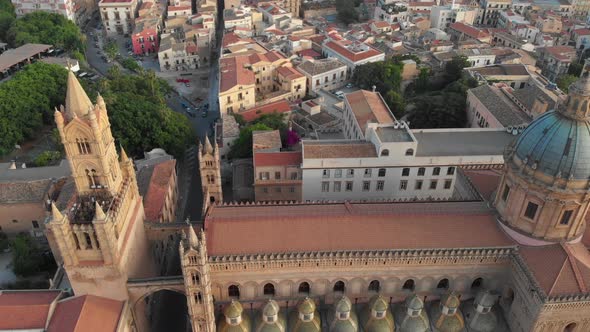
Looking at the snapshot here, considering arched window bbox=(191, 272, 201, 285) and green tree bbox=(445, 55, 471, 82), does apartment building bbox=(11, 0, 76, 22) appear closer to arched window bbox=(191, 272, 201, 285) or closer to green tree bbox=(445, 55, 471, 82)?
green tree bbox=(445, 55, 471, 82)

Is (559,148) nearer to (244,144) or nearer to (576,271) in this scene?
(576,271)

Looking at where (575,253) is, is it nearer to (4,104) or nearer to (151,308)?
(151,308)

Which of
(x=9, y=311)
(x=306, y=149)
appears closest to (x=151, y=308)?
(x=9, y=311)

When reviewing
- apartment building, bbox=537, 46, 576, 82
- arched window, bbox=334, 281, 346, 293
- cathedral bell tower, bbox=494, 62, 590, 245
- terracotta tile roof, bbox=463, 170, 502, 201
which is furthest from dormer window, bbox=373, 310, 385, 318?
apartment building, bbox=537, 46, 576, 82

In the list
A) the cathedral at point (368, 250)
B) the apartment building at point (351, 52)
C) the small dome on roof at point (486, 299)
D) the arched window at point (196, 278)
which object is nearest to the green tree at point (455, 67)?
the apartment building at point (351, 52)

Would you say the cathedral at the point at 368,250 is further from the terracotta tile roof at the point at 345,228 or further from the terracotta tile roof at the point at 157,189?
the terracotta tile roof at the point at 157,189

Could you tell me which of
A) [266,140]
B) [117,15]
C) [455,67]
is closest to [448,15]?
[455,67]
